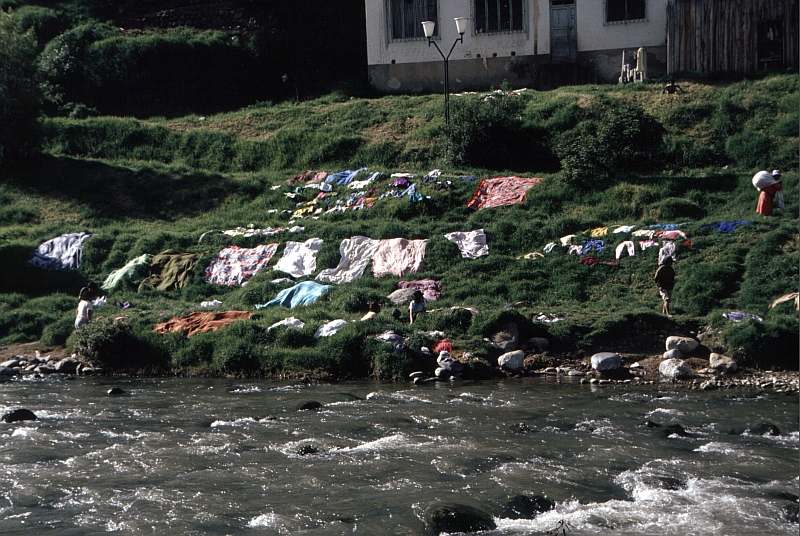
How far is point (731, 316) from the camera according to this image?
15.7m

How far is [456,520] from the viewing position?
8875 millimetres

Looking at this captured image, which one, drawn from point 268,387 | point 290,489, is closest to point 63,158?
point 268,387

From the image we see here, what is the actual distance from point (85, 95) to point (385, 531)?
96.2ft

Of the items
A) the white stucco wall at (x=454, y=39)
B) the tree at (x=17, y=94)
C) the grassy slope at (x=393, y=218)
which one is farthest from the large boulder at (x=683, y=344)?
the tree at (x=17, y=94)

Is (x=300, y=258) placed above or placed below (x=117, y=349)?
above

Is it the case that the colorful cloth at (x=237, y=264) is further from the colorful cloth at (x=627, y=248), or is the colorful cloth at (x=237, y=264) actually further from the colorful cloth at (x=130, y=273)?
the colorful cloth at (x=627, y=248)

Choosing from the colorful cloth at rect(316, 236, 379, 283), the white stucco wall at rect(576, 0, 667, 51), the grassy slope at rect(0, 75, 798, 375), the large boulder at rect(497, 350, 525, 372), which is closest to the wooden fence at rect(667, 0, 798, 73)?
the white stucco wall at rect(576, 0, 667, 51)

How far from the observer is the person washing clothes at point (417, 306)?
56.0 feet

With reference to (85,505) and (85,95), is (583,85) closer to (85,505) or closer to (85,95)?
(85,95)

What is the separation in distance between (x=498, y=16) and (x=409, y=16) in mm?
3032

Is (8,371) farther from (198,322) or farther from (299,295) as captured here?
(299,295)

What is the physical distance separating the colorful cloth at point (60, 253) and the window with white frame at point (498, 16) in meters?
14.6

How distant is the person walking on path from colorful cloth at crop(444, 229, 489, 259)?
4216 millimetres

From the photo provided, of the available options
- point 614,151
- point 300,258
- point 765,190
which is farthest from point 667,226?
point 300,258
